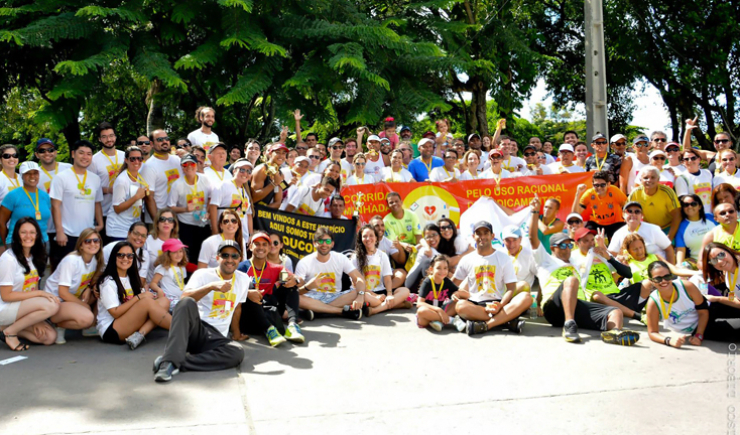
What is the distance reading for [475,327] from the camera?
7.13m

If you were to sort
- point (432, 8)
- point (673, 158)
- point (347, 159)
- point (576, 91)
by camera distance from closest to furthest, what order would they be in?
point (673, 158)
point (347, 159)
point (432, 8)
point (576, 91)

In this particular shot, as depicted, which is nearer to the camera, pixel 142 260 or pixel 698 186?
pixel 142 260

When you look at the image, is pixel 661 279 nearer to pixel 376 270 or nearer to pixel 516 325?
pixel 516 325

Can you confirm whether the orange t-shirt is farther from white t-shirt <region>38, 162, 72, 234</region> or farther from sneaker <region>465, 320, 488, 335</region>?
white t-shirt <region>38, 162, 72, 234</region>

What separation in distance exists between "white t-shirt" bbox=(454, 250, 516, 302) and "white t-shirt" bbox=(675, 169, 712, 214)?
3.48 m

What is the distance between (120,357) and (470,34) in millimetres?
13430

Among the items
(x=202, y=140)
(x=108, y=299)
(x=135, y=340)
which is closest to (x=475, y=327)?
(x=135, y=340)

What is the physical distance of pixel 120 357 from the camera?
6309 mm

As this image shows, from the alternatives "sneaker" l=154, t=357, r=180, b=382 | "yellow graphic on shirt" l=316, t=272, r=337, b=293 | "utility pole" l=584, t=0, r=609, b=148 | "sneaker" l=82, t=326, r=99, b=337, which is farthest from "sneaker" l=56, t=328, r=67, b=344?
"utility pole" l=584, t=0, r=609, b=148

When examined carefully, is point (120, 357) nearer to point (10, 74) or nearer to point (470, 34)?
point (10, 74)

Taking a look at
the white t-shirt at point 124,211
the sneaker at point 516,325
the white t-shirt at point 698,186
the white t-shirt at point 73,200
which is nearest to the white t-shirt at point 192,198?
the white t-shirt at point 124,211

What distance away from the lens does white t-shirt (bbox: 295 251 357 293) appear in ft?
26.4

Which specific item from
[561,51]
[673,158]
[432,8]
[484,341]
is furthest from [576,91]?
[484,341]

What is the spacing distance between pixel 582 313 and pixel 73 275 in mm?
5373
